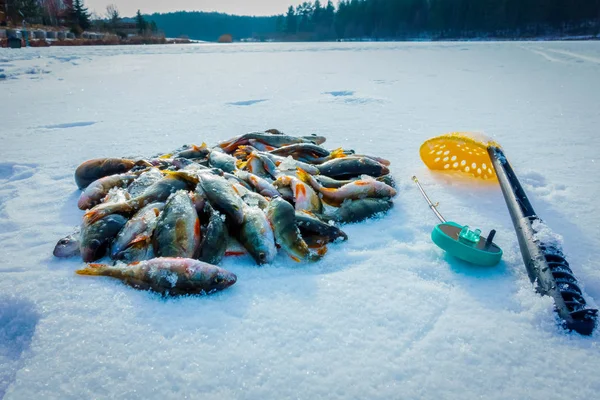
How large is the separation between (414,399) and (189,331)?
1.23 m

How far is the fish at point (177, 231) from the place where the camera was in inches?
96.1

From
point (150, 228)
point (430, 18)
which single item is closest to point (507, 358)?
point (150, 228)

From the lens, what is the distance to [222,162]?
402cm

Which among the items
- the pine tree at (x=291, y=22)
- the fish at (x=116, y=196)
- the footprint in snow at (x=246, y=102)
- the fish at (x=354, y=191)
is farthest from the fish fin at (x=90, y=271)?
the pine tree at (x=291, y=22)

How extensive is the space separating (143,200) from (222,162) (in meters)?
1.16

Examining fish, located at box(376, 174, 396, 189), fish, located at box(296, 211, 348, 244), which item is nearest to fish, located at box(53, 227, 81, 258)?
fish, located at box(296, 211, 348, 244)

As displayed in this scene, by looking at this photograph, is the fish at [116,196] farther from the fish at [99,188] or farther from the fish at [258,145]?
the fish at [258,145]

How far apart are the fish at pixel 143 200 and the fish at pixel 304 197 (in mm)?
1044

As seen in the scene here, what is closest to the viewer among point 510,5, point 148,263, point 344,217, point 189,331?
point 189,331

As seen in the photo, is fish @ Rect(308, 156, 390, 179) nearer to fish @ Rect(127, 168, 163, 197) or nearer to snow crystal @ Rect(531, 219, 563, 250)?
fish @ Rect(127, 168, 163, 197)

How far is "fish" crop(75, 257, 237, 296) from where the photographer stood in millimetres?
2172

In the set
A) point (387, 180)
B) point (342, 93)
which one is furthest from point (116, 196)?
point (342, 93)

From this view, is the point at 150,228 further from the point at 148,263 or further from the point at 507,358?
the point at 507,358

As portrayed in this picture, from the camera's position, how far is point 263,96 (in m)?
11.0
